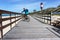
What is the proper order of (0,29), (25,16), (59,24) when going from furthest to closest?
(25,16), (59,24), (0,29)

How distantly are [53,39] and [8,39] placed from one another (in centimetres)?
196

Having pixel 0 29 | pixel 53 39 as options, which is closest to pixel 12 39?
pixel 0 29

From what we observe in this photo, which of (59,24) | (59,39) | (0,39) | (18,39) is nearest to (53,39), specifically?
(59,39)

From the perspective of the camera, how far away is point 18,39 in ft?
24.7

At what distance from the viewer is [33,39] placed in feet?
Result: 24.6

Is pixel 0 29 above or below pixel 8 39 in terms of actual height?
above

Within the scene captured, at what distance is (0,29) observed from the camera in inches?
291

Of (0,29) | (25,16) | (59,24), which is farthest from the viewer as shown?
(25,16)

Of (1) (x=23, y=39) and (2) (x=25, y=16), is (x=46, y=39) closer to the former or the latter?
(1) (x=23, y=39)

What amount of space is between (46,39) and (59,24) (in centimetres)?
643

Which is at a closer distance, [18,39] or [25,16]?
[18,39]

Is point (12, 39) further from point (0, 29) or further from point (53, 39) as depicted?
point (53, 39)

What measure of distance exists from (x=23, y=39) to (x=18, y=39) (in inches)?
8.6

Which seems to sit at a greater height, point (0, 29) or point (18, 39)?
point (0, 29)
